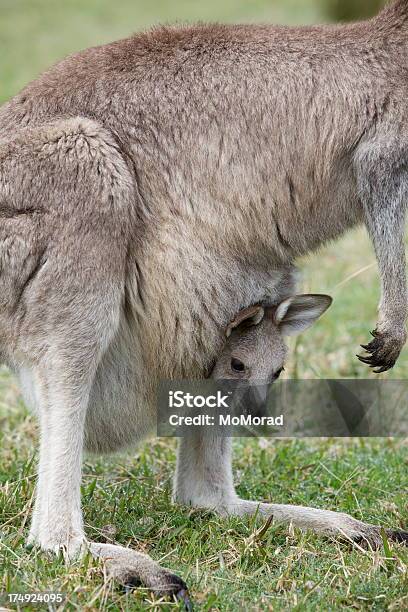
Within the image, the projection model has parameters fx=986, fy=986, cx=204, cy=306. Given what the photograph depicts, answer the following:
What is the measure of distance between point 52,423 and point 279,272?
4.50 ft

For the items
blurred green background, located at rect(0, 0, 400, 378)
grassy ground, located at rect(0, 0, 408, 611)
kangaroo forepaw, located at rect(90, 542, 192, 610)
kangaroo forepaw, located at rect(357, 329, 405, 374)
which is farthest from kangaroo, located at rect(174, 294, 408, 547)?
kangaroo forepaw, located at rect(90, 542, 192, 610)

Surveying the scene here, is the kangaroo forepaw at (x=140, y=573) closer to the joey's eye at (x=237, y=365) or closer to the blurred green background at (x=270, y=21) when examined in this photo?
the joey's eye at (x=237, y=365)

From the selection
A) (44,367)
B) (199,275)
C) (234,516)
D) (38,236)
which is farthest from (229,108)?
(234,516)

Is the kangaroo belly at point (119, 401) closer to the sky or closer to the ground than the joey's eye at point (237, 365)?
closer to the ground

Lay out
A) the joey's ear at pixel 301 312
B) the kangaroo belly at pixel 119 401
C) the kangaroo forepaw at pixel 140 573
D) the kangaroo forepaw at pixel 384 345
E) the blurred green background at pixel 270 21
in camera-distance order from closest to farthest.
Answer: the kangaroo forepaw at pixel 140 573, the kangaroo belly at pixel 119 401, the kangaroo forepaw at pixel 384 345, the joey's ear at pixel 301 312, the blurred green background at pixel 270 21

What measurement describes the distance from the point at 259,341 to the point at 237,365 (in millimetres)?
171

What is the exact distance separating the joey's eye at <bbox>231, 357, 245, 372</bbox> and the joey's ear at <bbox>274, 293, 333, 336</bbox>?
302 millimetres

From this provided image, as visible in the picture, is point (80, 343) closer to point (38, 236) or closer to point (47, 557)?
point (38, 236)

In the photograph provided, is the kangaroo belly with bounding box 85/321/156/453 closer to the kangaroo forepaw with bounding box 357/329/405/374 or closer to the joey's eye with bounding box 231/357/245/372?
the joey's eye with bounding box 231/357/245/372

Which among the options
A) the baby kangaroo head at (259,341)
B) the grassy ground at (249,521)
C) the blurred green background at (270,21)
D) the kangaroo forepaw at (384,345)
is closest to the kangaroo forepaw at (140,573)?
the grassy ground at (249,521)

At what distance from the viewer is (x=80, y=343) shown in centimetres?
414

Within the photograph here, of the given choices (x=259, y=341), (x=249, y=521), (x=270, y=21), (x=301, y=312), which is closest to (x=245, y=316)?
(x=259, y=341)

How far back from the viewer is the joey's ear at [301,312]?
4.91m

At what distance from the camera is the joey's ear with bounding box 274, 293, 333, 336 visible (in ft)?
16.1
